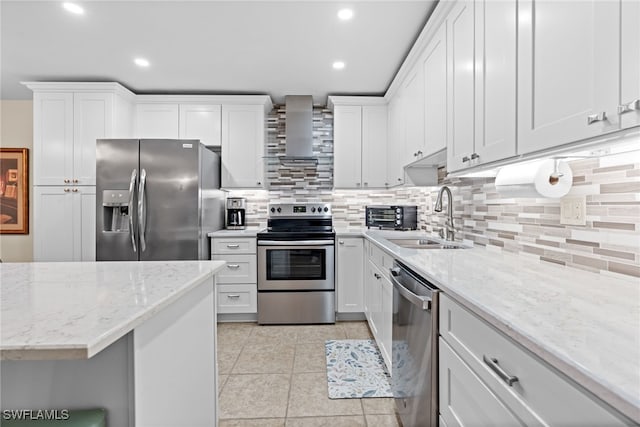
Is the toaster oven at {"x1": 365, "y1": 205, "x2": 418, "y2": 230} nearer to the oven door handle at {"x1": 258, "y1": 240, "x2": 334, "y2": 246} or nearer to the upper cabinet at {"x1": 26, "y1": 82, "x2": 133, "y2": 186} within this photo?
the oven door handle at {"x1": 258, "y1": 240, "x2": 334, "y2": 246}

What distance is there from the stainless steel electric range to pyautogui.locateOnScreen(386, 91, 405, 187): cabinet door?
2.92 ft

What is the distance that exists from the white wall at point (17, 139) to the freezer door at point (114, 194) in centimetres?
184

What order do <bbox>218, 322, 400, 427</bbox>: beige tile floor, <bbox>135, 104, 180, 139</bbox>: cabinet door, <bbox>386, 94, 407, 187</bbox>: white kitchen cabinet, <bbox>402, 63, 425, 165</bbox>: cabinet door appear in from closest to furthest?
1. <bbox>218, 322, 400, 427</bbox>: beige tile floor
2. <bbox>402, 63, 425, 165</bbox>: cabinet door
3. <bbox>386, 94, 407, 187</bbox>: white kitchen cabinet
4. <bbox>135, 104, 180, 139</bbox>: cabinet door

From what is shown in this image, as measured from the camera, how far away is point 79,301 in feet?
2.82

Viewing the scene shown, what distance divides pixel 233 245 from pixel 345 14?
2279mm

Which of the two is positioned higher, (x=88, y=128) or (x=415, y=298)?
(x=88, y=128)

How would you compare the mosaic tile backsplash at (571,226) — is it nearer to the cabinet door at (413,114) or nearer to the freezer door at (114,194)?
the cabinet door at (413,114)

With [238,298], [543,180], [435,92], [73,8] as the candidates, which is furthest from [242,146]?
[543,180]

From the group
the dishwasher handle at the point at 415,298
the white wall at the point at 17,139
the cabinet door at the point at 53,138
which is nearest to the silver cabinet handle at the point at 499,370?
the dishwasher handle at the point at 415,298

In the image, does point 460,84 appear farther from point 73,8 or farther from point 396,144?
point 73,8

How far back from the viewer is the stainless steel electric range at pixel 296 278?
3.24m

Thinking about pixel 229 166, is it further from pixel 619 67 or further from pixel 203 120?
pixel 619 67

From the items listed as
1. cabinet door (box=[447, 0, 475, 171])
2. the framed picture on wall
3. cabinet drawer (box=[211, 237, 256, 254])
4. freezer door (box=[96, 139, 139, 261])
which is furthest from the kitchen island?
the framed picture on wall

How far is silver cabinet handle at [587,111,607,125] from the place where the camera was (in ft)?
2.81
